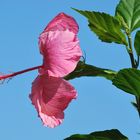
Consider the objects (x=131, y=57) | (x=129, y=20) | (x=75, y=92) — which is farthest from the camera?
(x=129, y=20)

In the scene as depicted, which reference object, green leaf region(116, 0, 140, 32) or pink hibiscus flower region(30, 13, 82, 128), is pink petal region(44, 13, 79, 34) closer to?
pink hibiscus flower region(30, 13, 82, 128)

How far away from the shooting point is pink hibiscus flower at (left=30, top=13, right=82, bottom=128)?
1197mm

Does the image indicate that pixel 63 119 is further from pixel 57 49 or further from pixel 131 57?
pixel 131 57

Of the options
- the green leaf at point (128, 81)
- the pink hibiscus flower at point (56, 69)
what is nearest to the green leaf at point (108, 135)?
the green leaf at point (128, 81)

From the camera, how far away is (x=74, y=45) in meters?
1.20

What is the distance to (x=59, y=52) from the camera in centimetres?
123

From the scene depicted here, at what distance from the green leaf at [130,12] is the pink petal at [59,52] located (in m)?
0.44

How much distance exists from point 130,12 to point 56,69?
22.3 inches

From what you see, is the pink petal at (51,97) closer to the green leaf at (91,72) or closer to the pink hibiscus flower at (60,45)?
the pink hibiscus flower at (60,45)

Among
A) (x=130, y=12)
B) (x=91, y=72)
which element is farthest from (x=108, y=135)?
(x=130, y=12)

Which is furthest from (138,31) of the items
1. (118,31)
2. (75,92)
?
(75,92)

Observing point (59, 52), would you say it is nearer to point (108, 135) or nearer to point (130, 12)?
point (108, 135)

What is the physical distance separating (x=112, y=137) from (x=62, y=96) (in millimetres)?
334

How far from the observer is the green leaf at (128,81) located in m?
1.35
